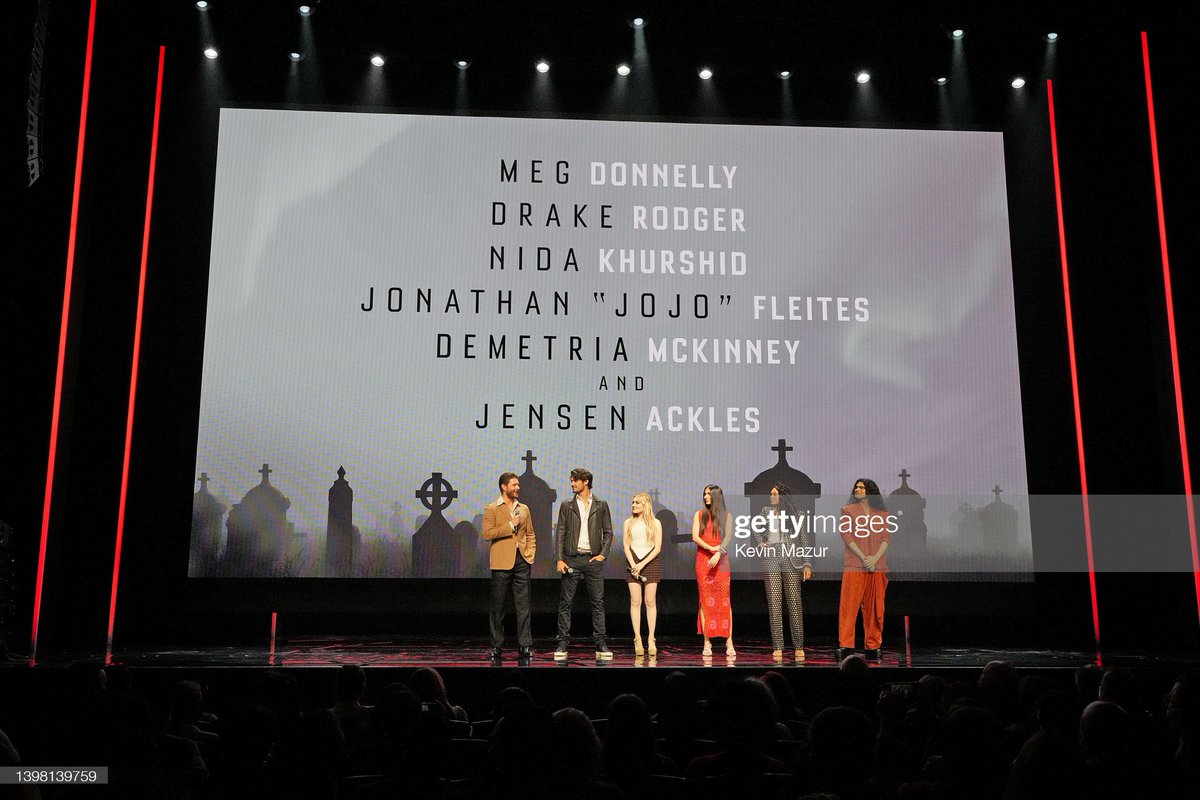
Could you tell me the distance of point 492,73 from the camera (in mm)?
9711

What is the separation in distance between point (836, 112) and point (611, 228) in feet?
8.45

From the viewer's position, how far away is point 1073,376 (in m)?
9.55

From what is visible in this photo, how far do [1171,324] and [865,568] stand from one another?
398cm

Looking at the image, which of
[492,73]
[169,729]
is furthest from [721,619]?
[492,73]

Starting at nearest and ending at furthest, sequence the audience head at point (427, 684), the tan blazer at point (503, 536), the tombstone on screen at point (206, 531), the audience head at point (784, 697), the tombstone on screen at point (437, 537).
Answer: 1. the audience head at point (427, 684)
2. the audience head at point (784, 697)
3. the tan blazer at point (503, 536)
4. the tombstone on screen at point (206, 531)
5. the tombstone on screen at point (437, 537)

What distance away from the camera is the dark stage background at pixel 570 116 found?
341 inches

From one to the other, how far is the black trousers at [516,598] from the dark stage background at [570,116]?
1561mm

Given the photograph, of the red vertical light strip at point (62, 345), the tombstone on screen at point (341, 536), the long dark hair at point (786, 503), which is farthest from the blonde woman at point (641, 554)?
the red vertical light strip at point (62, 345)

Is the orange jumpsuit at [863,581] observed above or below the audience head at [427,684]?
above

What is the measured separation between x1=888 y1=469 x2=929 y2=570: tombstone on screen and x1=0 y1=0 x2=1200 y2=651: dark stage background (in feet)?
1.62

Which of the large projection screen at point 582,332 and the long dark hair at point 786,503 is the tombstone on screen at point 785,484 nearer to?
the large projection screen at point 582,332

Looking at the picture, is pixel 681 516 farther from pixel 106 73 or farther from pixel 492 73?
pixel 106 73

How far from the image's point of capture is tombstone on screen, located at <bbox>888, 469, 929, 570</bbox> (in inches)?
349

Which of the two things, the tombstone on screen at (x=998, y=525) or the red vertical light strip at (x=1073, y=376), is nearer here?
the tombstone on screen at (x=998, y=525)
